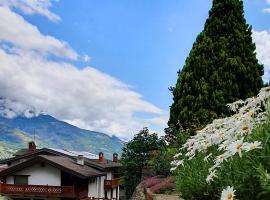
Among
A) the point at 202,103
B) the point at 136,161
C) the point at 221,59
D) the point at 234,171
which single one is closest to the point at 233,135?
the point at 234,171

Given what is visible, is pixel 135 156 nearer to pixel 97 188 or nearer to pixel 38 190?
pixel 38 190

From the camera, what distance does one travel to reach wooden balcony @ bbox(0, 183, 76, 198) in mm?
39656

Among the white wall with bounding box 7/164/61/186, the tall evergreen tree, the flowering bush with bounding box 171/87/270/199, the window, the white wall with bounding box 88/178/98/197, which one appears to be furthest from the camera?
the white wall with bounding box 88/178/98/197

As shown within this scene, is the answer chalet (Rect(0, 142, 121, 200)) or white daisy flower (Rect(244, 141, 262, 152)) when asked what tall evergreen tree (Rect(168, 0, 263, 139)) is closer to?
white daisy flower (Rect(244, 141, 262, 152))

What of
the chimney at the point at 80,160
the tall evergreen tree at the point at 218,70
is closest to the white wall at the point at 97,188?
the chimney at the point at 80,160

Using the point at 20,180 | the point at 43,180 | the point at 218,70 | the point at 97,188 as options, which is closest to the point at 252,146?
the point at 218,70

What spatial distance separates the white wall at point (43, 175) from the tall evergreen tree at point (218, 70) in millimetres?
19845

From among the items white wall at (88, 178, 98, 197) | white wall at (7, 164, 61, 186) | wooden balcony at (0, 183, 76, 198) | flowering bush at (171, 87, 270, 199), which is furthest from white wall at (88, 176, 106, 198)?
flowering bush at (171, 87, 270, 199)

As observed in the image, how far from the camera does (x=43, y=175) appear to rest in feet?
136

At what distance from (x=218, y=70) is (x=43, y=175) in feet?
78.1

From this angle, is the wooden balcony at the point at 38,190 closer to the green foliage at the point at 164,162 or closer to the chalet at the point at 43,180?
the chalet at the point at 43,180

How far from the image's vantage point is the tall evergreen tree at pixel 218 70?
22.2 metres

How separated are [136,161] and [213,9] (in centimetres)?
1880

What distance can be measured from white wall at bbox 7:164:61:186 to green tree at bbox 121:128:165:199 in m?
6.03
